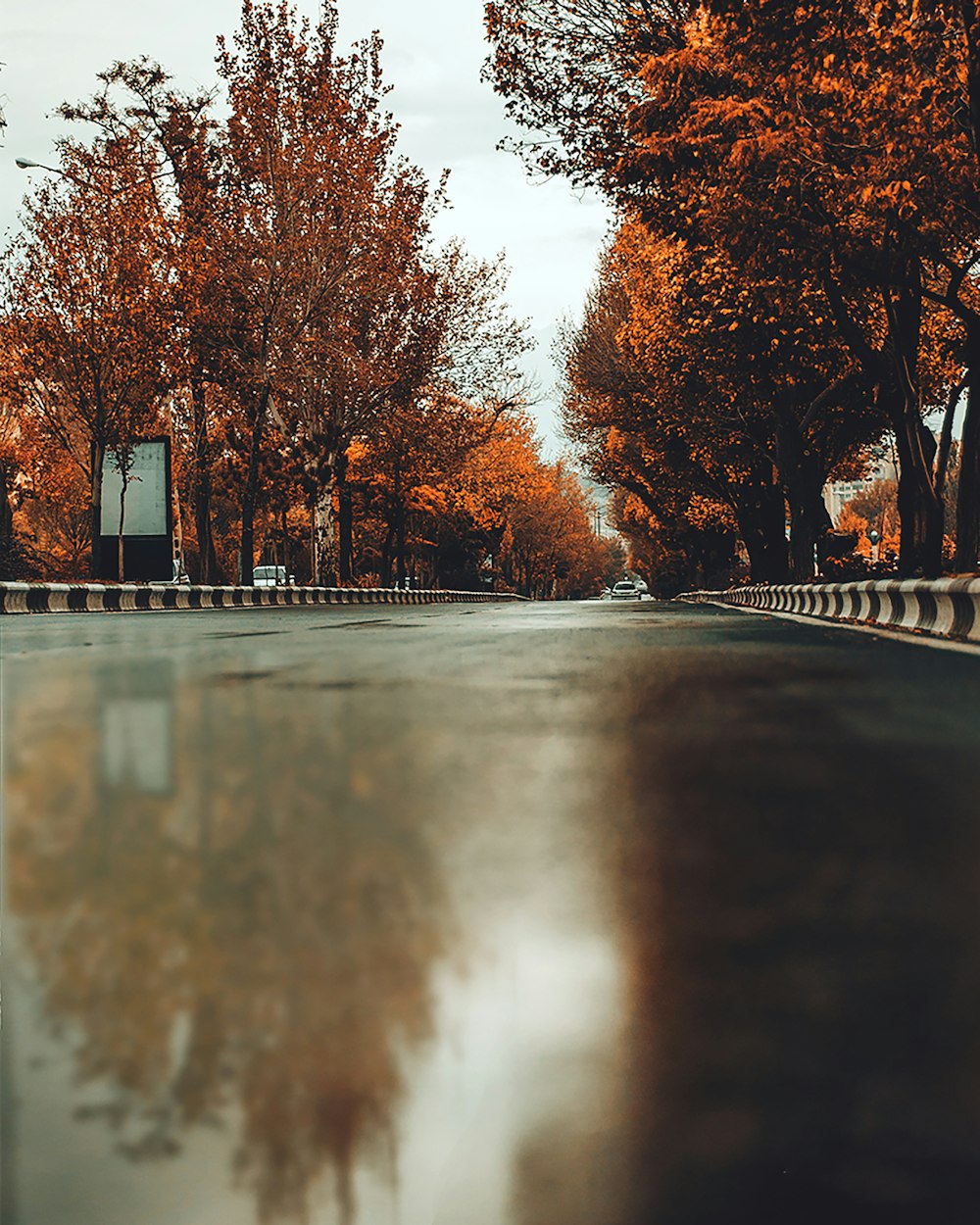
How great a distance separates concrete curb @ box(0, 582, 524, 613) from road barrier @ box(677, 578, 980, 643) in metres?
11.2

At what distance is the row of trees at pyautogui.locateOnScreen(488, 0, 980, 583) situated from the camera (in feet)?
62.6

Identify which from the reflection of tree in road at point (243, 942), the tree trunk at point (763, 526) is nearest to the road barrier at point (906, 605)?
the reflection of tree in road at point (243, 942)

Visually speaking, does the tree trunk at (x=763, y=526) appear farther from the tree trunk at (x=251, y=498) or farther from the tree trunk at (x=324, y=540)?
the tree trunk at (x=251, y=498)

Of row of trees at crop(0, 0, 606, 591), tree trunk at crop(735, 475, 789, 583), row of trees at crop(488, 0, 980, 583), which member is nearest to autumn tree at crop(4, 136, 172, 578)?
row of trees at crop(0, 0, 606, 591)

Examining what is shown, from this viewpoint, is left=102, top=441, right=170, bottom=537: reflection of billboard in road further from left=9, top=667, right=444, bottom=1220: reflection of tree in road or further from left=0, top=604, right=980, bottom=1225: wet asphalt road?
left=9, top=667, right=444, bottom=1220: reflection of tree in road

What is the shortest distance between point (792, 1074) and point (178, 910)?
1.23 m

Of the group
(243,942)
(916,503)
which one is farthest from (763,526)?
(243,942)

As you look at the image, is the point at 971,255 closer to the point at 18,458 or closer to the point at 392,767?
the point at 392,767

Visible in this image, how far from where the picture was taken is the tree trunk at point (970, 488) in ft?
77.7

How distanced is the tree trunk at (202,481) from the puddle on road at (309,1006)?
147 ft

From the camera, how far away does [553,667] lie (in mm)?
9898

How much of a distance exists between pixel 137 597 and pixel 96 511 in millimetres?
10658

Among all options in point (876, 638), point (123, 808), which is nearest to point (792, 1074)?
point (123, 808)

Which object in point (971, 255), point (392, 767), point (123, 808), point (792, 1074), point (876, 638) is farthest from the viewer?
point (971, 255)
